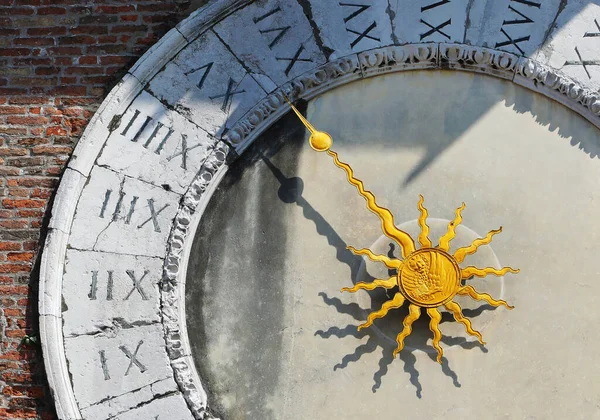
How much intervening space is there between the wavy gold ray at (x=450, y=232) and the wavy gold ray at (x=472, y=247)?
82mm

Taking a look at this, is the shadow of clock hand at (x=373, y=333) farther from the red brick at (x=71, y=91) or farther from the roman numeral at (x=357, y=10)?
the red brick at (x=71, y=91)

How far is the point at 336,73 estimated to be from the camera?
293 inches

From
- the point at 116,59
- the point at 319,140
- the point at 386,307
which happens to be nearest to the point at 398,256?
the point at 386,307

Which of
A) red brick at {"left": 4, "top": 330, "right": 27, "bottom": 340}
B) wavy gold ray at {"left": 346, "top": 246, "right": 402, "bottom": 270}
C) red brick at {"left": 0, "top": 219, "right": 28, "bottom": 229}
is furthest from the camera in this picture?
red brick at {"left": 0, "top": 219, "right": 28, "bottom": 229}

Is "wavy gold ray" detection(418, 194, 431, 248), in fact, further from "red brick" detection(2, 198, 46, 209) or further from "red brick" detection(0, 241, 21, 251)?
"red brick" detection(0, 241, 21, 251)

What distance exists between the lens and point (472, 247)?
23.5ft

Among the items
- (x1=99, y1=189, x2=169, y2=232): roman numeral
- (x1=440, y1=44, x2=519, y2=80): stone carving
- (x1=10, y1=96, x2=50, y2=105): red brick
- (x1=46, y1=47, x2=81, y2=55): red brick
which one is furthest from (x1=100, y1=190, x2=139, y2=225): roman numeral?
(x1=440, y1=44, x2=519, y2=80): stone carving

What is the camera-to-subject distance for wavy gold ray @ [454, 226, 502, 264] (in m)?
7.12

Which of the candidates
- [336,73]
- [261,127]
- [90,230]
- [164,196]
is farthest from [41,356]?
[336,73]

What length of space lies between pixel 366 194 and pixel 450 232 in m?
Answer: 0.63

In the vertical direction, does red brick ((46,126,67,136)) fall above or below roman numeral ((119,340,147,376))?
above

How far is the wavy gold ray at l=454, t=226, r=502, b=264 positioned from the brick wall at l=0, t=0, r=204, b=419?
2.55 meters

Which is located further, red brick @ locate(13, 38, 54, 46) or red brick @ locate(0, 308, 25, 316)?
red brick @ locate(13, 38, 54, 46)

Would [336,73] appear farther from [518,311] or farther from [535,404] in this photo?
[535,404]
